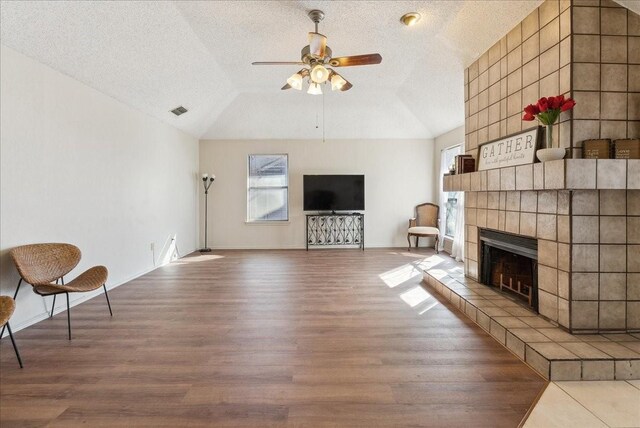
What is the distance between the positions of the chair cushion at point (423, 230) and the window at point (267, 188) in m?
2.79

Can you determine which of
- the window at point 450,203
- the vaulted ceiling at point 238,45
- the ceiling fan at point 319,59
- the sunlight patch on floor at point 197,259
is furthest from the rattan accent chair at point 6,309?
the window at point 450,203

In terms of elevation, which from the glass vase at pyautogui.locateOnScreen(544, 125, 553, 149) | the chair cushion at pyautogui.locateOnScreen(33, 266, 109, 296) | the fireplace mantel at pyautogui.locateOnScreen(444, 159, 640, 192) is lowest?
the chair cushion at pyautogui.locateOnScreen(33, 266, 109, 296)

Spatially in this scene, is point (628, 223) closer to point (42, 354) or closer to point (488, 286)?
point (488, 286)

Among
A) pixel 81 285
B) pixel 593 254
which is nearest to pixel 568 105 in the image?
pixel 593 254

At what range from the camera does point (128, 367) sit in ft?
7.13

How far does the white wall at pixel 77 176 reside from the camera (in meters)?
2.78

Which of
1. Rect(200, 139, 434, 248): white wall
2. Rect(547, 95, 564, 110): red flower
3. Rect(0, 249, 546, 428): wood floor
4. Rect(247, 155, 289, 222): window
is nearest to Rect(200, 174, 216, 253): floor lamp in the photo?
Rect(200, 139, 434, 248): white wall

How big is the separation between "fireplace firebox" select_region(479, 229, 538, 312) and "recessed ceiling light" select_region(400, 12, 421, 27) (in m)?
2.37

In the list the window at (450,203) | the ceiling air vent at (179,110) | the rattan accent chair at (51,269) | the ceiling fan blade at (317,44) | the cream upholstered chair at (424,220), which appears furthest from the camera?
the cream upholstered chair at (424,220)

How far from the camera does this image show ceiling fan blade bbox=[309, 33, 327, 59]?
288cm

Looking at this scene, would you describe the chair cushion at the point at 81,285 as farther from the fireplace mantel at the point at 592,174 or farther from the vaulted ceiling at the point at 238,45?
the fireplace mantel at the point at 592,174

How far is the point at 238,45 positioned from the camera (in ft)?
13.3

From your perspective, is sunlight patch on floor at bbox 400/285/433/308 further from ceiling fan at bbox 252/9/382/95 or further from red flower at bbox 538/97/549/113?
ceiling fan at bbox 252/9/382/95

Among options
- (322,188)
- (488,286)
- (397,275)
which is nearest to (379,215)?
(322,188)
